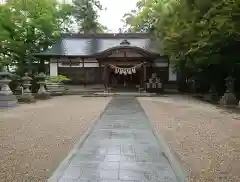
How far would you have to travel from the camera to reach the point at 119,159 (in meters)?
5.69

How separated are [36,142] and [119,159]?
230 cm

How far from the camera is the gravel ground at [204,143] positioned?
494 cm

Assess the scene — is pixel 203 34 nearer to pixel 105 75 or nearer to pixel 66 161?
pixel 105 75

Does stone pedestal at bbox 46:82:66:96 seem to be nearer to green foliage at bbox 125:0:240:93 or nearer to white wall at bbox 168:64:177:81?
green foliage at bbox 125:0:240:93

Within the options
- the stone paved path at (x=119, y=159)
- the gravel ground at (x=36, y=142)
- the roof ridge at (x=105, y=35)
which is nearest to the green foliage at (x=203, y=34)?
the stone paved path at (x=119, y=159)

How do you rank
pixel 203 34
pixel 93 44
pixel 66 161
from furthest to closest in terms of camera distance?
1. pixel 93 44
2. pixel 203 34
3. pixel 66 161

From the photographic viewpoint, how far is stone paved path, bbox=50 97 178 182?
4719 millimetres

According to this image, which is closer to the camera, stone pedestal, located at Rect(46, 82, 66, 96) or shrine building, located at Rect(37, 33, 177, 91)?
stone pedestal, located at Rect(46, 82, 66, 96)

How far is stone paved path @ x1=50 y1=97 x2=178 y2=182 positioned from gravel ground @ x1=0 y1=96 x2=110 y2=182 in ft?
1.28

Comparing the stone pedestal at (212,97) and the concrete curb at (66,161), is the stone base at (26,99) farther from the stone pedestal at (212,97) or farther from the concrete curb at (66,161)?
the stone pedestal at (212,97)

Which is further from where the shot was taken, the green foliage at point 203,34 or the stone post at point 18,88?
the stone post at point 18,88

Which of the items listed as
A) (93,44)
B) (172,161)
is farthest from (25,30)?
(172,161)

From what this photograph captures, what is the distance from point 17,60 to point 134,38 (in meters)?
11.0

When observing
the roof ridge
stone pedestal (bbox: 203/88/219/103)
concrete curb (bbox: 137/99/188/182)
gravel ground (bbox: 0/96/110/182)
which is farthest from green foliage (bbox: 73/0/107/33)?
concrete curb (bbox: 137/99/188/182)
